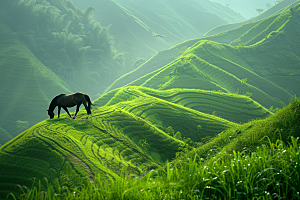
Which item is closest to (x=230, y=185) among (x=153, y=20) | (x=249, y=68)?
(x=249, y=68)

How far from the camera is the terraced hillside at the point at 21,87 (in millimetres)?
33103

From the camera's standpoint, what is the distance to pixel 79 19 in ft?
186

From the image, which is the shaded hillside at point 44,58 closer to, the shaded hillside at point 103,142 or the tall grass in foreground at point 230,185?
the shaded hillside at point 103,142

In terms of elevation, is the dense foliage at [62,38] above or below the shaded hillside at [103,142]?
above

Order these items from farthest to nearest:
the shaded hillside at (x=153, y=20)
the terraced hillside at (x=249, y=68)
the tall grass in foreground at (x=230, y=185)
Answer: the shaded hillside at (x=153, y=20) → the terraced hillside at (x=249, y=68) → the tall grass in foreground at (x=230, y=185)

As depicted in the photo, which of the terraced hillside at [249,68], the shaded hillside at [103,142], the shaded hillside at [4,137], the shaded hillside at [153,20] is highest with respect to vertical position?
the shaded hillside at [153,20]

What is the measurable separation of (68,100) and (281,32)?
88.9 ft

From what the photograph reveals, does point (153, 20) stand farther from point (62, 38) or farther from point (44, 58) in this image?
point (44, 58)

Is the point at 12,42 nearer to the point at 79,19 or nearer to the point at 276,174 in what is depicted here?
the point at 79,19

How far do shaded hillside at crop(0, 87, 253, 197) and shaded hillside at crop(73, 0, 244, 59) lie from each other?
61095 millimetres

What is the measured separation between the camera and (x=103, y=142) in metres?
6.81

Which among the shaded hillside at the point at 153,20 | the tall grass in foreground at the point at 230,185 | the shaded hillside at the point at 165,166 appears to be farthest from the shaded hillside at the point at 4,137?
the shaded hillside at the point at 153,20

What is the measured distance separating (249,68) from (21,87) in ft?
124

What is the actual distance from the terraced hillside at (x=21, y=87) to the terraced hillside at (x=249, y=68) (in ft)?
72.4
